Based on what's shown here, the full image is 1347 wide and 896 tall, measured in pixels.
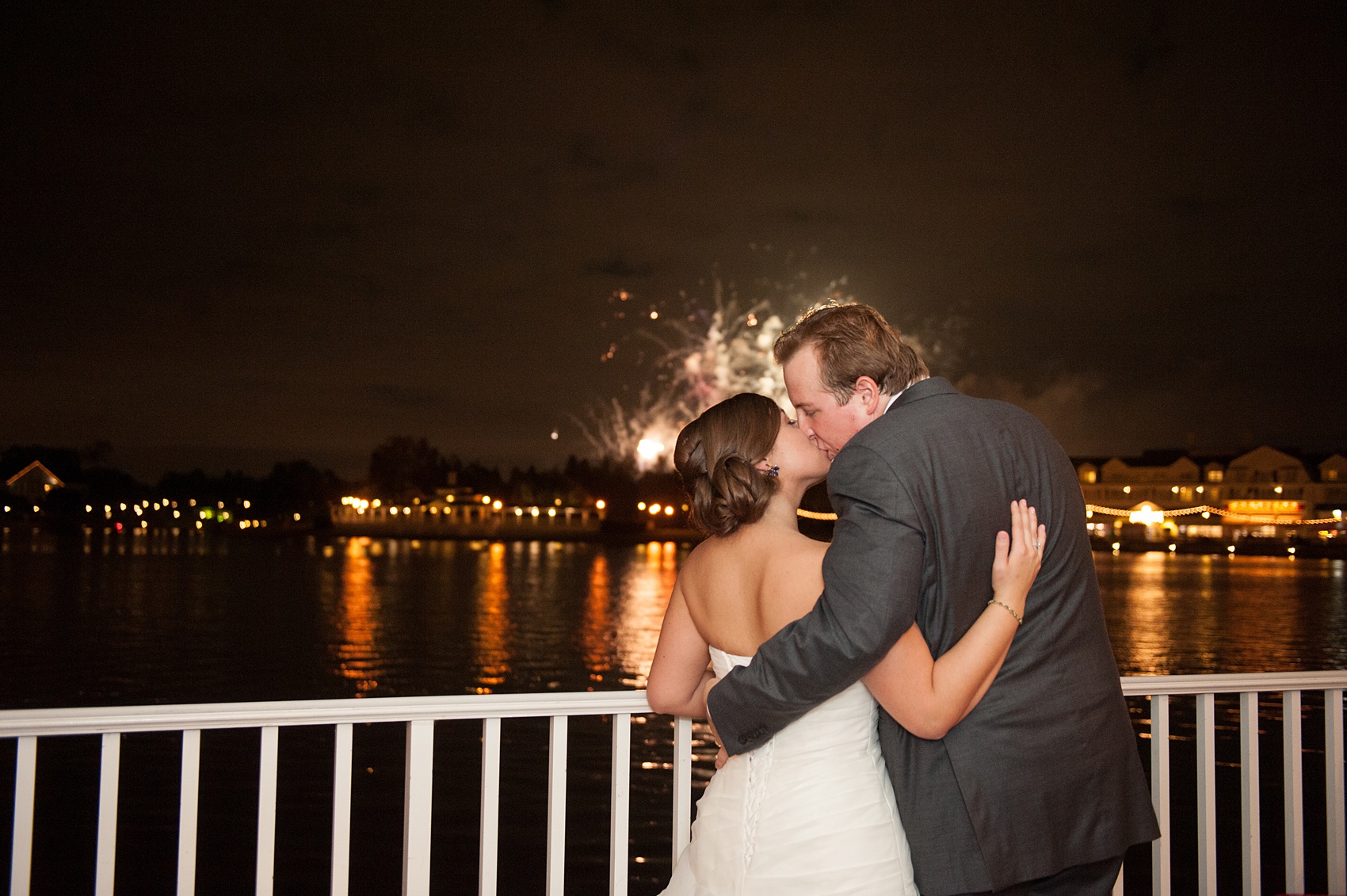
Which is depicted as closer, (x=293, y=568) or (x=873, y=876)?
(x=873, y=876)

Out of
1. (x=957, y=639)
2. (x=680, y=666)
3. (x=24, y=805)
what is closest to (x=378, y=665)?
(x=24, y=805)

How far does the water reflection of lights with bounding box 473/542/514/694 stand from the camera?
2370 centimetres

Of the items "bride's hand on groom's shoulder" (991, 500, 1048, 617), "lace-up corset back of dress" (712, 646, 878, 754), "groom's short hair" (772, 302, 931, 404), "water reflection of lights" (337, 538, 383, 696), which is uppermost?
"groom's short hair" (772, 302, 931, 404)

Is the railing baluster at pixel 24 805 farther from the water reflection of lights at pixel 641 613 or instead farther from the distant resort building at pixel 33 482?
the distant resort building at pixel 33 482

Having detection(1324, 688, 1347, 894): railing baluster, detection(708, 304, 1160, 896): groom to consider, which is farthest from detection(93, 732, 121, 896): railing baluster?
detection(1324, 688, 1347, 894): railing baluster

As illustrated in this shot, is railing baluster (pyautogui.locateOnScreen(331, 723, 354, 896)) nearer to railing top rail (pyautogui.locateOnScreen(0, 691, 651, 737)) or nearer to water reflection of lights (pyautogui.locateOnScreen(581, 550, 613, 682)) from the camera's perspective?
railing top rail (pyautogui.locateOnScreen(0, 691, 651, 737))

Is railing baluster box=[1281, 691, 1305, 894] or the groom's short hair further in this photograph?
railing baluster box=[1281, 691, 1305, 894]

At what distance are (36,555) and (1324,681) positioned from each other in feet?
283

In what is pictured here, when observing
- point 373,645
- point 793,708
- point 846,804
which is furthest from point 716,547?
point 373,645

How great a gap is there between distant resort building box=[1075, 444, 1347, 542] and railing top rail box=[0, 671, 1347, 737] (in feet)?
314

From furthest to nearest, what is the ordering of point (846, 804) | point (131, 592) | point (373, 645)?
point (131, 592) < point (373, 645) < point (846, 804)

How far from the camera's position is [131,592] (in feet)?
144

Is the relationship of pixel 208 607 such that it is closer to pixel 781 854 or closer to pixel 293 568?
pixel 293 568

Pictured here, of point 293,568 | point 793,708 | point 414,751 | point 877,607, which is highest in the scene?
point 877,607
